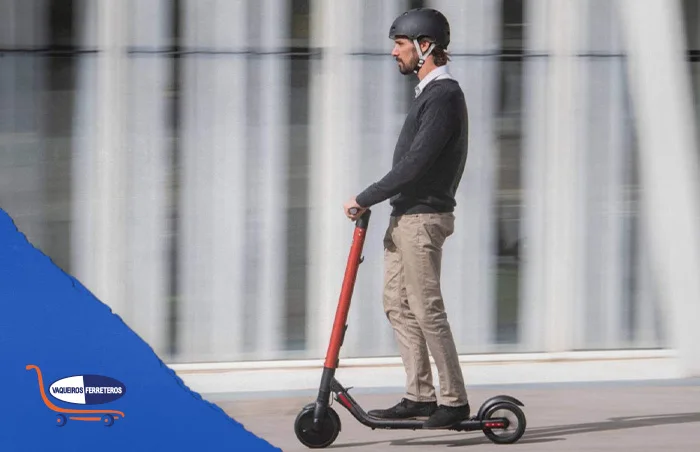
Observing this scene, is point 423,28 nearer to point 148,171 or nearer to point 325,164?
point 325,164

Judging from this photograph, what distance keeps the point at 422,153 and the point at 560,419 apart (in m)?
1.73

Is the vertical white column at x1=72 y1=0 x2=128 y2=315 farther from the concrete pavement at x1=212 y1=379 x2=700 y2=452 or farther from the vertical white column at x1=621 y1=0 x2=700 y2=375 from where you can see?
the vertical white column at x1=621 y1=0 x2=700 y2=375

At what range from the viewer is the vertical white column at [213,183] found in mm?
8121

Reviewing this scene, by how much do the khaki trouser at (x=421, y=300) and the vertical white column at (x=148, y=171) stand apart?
1.99m

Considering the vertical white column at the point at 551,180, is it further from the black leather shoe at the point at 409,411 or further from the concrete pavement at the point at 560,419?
the black leather shoe at the point at 409,411

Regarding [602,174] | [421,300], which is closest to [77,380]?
[421,300]

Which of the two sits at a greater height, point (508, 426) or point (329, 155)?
point (329, 155)

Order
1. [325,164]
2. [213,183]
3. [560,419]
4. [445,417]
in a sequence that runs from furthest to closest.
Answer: [325,164] < [213,183] < [560,419] < [445,417]

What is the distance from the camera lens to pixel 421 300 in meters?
6.39

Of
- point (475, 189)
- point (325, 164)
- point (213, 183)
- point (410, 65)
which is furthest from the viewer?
point (475, 189)

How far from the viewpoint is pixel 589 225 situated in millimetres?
8602

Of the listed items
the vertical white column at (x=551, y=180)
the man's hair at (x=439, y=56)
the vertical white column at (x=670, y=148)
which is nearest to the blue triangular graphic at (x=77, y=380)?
the man's hair at (x=439, y=56)

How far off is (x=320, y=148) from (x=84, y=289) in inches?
60.3

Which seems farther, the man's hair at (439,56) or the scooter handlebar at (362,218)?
the man's hair at (439,56)
